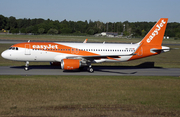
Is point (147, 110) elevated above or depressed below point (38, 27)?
below

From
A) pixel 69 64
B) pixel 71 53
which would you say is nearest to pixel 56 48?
pixel 71 53

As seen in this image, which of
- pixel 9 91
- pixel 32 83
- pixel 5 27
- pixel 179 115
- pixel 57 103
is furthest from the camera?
pixel 5 27

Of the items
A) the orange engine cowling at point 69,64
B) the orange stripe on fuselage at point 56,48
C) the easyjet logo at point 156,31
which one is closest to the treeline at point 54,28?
the easyjet logo at point 156,31

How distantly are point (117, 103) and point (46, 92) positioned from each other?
5.93 meters

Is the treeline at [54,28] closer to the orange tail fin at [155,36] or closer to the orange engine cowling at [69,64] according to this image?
the orange tail fin at [155,36]

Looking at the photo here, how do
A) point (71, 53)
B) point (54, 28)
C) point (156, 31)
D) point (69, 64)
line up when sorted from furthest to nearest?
1. point (54, 28)
2. point (156, 31)
3. point (71, 53)
4. point (69, 64)

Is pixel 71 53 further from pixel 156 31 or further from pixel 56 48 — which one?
pixel 156 31

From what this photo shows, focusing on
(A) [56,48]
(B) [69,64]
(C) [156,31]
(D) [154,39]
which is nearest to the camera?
(B) [69,64]

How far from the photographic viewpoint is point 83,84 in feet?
69.5

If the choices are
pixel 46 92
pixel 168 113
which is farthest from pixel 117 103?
pixel 46 92

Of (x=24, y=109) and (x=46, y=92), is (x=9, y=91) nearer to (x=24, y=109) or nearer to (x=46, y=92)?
(x=46, y=92)

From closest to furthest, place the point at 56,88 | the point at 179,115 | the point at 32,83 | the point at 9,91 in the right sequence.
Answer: the point at 179,115
the point at 9,91
the point at 56,88
the point at 32,83

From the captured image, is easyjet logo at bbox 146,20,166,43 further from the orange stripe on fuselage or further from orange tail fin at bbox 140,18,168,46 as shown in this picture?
the orange stripe on fuselage

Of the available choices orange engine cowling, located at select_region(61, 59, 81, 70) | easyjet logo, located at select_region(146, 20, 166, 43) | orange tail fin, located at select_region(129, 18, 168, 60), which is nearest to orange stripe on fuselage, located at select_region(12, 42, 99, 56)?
orange engine cowling, located at select_region(61, 59, 81, 70)
